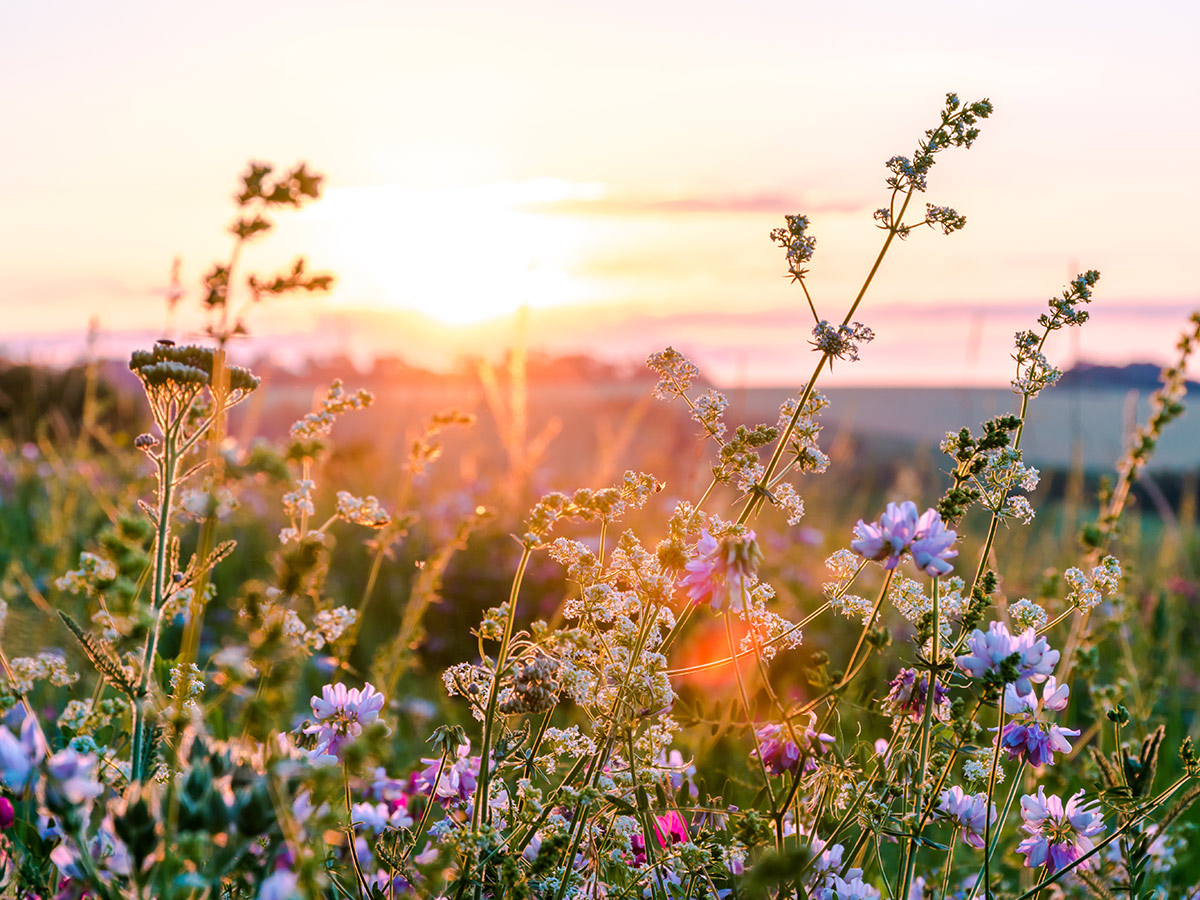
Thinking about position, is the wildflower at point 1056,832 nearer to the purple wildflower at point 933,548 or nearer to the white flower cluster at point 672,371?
the purple wildflower at point 933,548

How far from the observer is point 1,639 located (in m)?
2.67

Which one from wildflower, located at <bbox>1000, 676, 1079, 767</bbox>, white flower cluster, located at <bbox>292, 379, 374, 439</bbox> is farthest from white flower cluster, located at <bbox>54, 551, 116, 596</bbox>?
wildflower, located at <bbox>1000, 676, 1079, 767</bbox>

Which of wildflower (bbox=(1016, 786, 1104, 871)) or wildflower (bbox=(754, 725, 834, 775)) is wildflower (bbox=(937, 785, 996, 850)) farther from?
wildflower (bbox=(754, 725, 834, 775))

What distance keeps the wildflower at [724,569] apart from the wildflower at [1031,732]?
1.69 feet

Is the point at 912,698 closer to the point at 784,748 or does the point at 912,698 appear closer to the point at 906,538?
the point at 784,748

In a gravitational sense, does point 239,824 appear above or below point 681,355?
below

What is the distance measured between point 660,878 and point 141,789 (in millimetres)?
799

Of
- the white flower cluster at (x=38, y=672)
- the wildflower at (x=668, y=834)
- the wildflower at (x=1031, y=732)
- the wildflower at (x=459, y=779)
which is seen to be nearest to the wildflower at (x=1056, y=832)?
the wildflower at (x=1031, y=732)

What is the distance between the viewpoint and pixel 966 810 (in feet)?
5.98

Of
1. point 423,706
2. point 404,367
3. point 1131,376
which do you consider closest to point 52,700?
point 423,706

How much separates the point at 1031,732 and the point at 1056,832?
0.26 m

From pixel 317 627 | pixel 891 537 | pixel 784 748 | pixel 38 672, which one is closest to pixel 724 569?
pixel 891 537

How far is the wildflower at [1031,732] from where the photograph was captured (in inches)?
65.8

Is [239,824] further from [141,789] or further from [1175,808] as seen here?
[1175,808]
